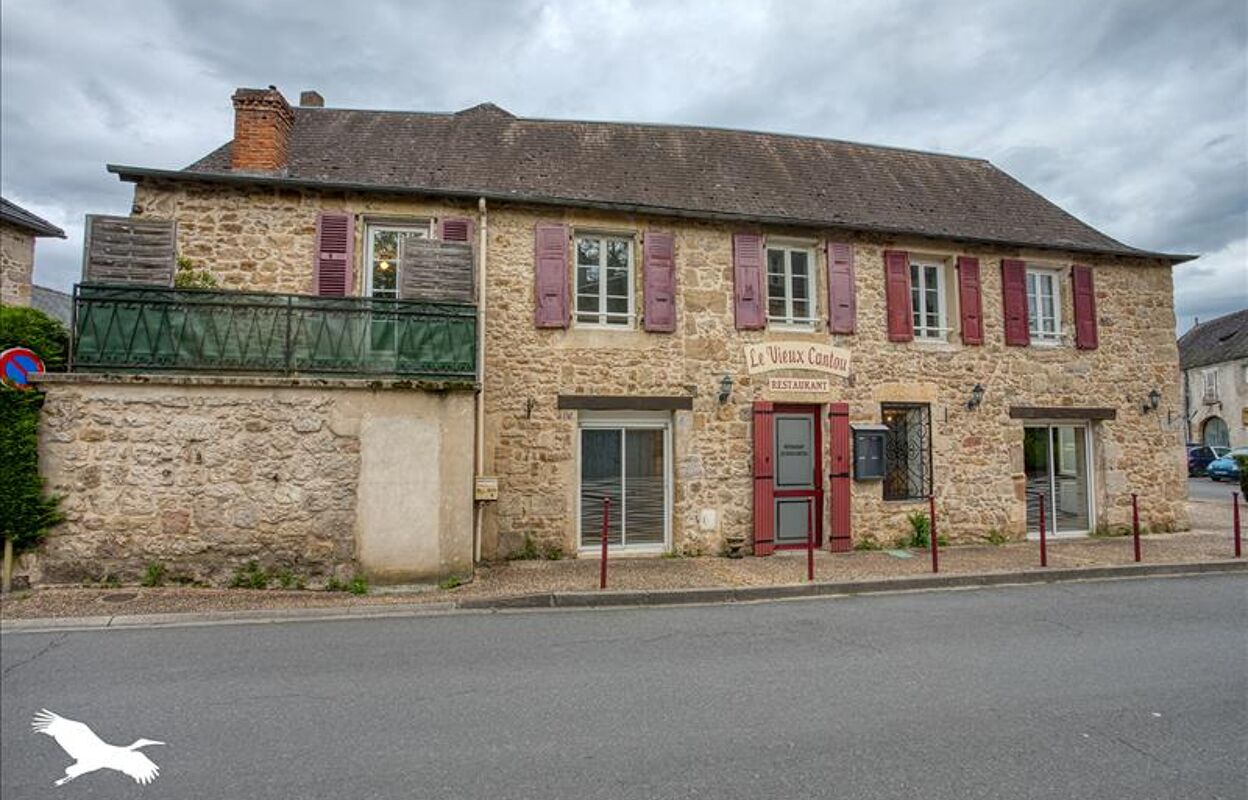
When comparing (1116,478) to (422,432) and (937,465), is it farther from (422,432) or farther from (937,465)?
(422,432)

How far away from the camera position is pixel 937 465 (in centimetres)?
1067

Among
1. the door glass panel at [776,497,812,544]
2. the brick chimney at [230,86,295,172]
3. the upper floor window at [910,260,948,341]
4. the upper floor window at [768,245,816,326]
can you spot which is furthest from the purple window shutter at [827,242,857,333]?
the brick chimney at [230,86,295,172]

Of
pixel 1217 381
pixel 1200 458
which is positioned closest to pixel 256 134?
pixel 1200 458

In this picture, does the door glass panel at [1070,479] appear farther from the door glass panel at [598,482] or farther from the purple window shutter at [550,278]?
the purple window shutter at [550,278]

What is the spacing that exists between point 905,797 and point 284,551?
6.73 meters

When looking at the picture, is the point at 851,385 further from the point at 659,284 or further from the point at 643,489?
the point at 643,489

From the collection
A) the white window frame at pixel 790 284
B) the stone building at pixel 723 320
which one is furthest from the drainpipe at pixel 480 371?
the white window frame at pixel 790 284

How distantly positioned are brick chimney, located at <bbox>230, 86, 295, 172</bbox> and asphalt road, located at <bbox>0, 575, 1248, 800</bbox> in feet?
22.3

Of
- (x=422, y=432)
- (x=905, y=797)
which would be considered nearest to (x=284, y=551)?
(x=422, y=432)

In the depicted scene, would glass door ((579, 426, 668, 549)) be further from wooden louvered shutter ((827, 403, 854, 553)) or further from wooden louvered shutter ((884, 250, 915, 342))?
wooden louvered shutter ((884, 250, 915, 342))

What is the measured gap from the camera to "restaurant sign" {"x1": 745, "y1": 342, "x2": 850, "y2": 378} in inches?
398

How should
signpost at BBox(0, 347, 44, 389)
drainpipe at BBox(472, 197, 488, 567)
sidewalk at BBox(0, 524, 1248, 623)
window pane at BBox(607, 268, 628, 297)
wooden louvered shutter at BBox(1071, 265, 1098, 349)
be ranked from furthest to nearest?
wooden louvered shutter at BBox(1071, 265, 1098, 349)
window pane at BBox(607, 268, 628, 297)
drainpipe at BBox(472, 197, 488, 567)
signpost at BBox(0, 347, 44, 389)
sidewalk at BBox(0, 524, 1248, 623)

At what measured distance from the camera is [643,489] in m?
9.87

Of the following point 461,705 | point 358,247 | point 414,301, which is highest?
point 358,247
